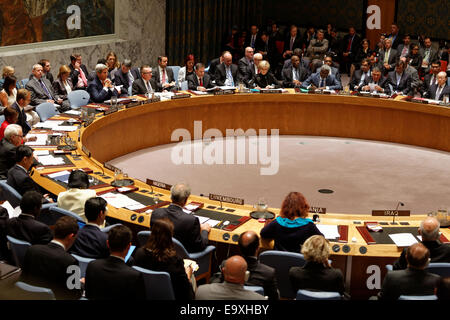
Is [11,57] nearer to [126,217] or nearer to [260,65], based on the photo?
[260,65]

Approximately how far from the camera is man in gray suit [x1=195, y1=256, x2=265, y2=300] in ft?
13.6

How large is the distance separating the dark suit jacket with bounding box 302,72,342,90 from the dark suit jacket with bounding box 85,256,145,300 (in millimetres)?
8151

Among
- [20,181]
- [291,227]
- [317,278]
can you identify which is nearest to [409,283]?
[317,278]

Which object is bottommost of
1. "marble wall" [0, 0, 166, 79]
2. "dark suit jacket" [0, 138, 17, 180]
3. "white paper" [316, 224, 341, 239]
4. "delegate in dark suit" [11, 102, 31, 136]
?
"white paper" [316, 224, 341, 239]

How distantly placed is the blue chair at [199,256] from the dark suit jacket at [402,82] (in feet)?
23.4

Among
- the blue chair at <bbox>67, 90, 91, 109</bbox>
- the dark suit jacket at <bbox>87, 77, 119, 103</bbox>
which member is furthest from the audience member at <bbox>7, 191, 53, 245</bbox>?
the dark suit jacket at <bbox>87, 77, 119, 103</bbox>

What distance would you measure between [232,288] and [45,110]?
5.97 meters

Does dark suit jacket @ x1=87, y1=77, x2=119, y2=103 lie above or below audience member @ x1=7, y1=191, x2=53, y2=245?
above

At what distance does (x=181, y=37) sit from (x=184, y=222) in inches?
442

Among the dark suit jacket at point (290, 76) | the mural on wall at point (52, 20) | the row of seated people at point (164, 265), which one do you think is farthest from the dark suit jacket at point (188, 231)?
the mural on wall at point (52, 20)

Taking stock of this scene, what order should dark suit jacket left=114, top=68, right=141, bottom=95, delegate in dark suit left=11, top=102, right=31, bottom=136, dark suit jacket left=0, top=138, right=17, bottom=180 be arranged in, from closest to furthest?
dark suit jacket left=0, top=138, right=17, bottom=180
delegate in dark suit left=11, top=102, right=31, bottom=136
dark suit jacket left=114, top=68, right=141, bottom=95

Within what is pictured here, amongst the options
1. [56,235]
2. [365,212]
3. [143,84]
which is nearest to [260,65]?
[143,84]

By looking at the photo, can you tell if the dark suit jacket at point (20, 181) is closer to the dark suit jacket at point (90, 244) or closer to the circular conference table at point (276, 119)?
the dark suit jacket at point (90, 244)

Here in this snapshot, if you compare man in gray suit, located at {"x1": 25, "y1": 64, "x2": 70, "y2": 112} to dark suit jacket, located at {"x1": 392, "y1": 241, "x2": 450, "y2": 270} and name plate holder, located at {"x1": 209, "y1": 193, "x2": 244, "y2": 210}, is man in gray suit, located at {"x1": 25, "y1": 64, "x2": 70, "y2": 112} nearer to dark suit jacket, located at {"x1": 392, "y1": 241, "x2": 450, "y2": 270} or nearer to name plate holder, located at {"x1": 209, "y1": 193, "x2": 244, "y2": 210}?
name plate holder, located at {"x1": 209, "y1": 193, "x2": 244, "y2": 210}
